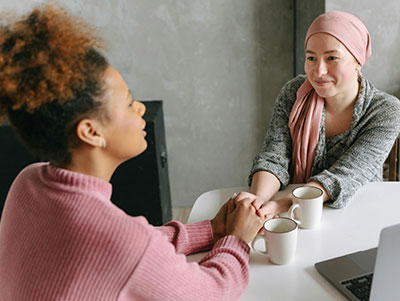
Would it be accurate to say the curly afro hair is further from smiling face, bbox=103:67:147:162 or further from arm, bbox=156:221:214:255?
arm, bbox=156:221:214:255

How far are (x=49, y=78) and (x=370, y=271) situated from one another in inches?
29.8

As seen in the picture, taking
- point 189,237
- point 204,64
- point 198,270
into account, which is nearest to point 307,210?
point 189,237

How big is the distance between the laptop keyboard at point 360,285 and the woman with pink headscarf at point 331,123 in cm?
37

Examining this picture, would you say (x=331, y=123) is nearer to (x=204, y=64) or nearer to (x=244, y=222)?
(x=244, y=222)

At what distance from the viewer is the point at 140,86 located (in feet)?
9.12

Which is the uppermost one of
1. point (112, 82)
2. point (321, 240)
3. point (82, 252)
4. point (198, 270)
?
point (112, 82)

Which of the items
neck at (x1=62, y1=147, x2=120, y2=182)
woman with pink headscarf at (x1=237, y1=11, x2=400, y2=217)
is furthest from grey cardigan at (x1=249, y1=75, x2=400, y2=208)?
neck at (x1=62, y1=147, x2=120, y2=182)

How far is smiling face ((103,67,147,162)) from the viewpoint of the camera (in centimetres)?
88

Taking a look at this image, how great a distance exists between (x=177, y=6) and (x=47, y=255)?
2.08m

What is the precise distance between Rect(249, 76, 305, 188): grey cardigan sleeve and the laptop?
46 centimetres

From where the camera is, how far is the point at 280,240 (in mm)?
1030

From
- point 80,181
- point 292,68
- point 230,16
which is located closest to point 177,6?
point 230,16

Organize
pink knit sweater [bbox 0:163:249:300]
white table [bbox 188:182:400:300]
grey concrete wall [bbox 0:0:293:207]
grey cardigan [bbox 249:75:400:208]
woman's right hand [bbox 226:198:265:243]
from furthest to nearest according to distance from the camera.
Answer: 1. grey concrete wall [bbox 0:0:293:207]
2. grey cardigan [bbox 249:75:400:208]
3. woman's right hand [bbox 226:198:265:243]
4. white table [bbox 188:182:400:300]
5. pink knit sweater [bbox 0:163:249:300]

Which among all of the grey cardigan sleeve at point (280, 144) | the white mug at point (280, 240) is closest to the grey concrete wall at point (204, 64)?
the grey cardigan sleeve at point (280, 144)
